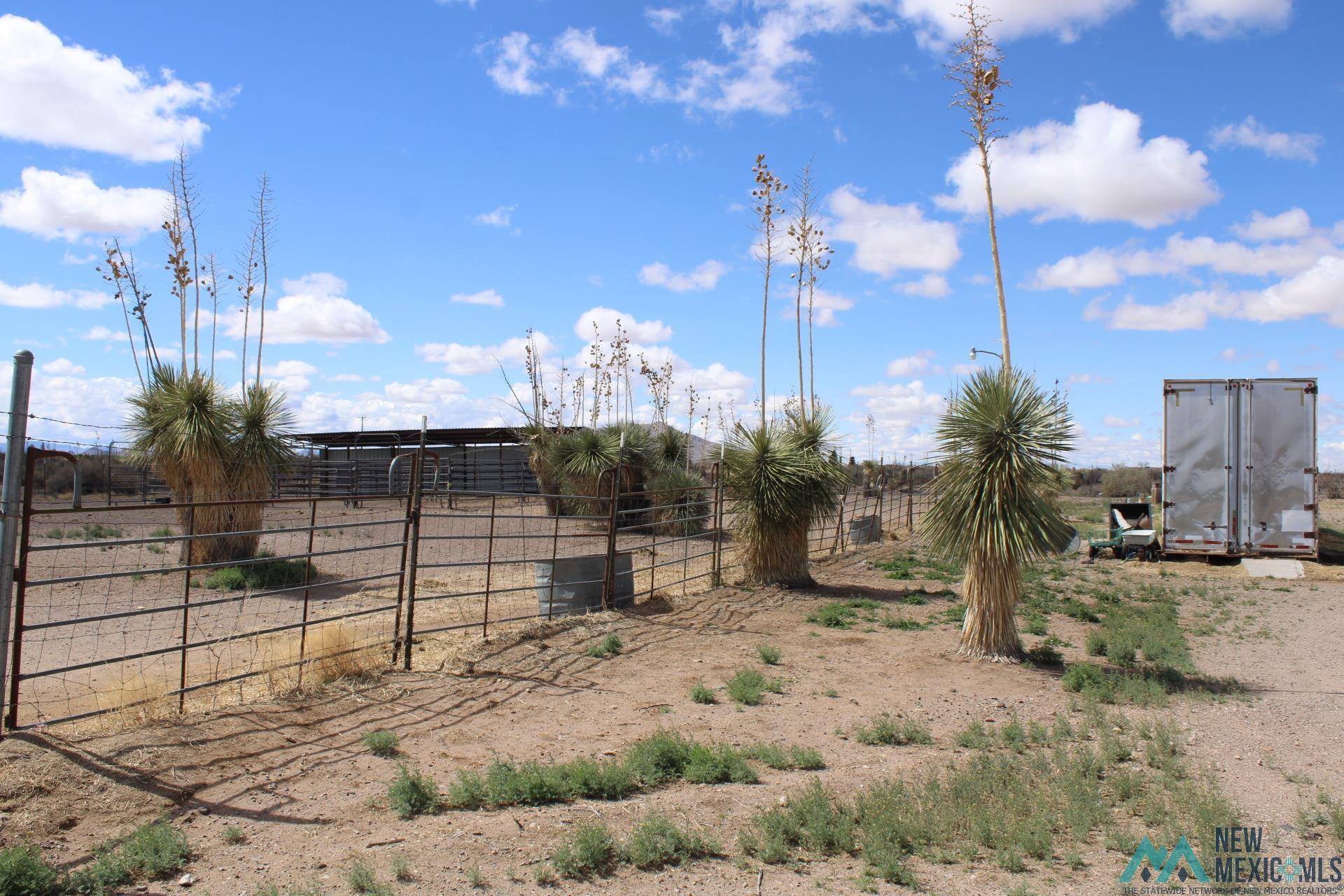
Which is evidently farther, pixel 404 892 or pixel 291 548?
pixel 291 548

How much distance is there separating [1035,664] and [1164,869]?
5235 millimetres

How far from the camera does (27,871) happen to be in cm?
404

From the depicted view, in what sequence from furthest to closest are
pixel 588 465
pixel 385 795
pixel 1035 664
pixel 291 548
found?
1. pixel 588 465
2. pixel 291 548
3. pixel 1035 664
4. pixel 385 795

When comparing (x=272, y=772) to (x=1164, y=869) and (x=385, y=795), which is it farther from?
(x=1164, y=869)

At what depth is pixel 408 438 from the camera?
3503cm

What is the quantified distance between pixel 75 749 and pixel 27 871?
6.04 ft

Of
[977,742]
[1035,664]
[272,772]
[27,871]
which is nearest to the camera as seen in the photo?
[27,871]

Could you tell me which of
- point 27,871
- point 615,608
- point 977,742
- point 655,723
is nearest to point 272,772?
point 27,871

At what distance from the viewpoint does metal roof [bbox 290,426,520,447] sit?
32219mm

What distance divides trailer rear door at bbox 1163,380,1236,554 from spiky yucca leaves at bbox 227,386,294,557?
16.2 m

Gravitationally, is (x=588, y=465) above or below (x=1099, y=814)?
above

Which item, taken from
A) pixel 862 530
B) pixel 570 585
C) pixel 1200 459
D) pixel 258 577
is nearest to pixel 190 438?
pixel 258 577

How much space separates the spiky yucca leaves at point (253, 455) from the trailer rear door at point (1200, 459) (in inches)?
639

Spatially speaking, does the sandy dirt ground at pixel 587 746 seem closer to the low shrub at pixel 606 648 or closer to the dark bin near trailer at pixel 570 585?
the low shrub at pixel 606 648
